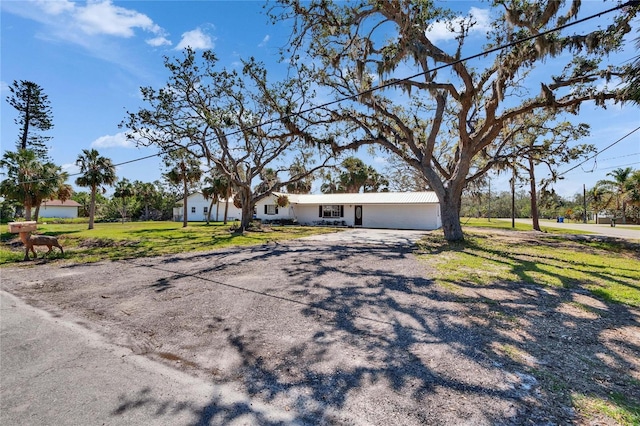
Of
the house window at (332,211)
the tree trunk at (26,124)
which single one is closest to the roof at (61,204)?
the tree trunk at (26,124)

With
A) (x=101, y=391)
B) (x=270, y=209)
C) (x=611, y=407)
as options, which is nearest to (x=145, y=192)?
(x=270, y=209)

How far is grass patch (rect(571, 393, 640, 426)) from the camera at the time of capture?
8.13 ft

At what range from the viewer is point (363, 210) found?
92.3 ft

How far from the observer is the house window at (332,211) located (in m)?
Result: 29.5

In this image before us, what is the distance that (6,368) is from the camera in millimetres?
3656

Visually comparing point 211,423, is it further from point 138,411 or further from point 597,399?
point 597,399

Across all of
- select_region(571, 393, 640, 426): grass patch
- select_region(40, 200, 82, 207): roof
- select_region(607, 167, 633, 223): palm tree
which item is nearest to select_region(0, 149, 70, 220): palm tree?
select_region(571, 393, 640, 426): grass patch

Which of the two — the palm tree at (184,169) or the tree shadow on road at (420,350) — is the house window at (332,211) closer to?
the palm tree at (184,169)

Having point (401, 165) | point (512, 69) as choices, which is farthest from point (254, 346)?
point (401, 165)

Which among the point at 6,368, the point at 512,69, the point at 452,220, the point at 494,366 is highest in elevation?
the point at 512,69

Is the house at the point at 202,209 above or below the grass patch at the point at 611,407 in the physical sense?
above

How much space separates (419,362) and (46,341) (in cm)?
517

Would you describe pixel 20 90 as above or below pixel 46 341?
above

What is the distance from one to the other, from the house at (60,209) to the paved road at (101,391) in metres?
55.5
